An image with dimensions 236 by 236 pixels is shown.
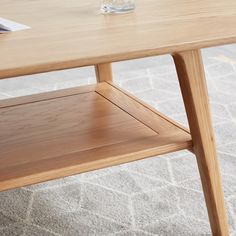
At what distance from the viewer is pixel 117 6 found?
161 cm

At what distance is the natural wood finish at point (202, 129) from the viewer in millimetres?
1318

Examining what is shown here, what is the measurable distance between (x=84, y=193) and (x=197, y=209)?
378mm

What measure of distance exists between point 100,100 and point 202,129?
47cm

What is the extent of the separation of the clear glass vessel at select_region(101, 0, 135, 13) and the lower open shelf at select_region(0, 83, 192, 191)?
1.00 ft

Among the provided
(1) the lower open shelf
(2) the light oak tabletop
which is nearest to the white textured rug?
(1) the lower open shelf

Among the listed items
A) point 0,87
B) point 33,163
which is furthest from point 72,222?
point 0,87

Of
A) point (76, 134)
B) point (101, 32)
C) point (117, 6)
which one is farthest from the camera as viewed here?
point (117, 6)

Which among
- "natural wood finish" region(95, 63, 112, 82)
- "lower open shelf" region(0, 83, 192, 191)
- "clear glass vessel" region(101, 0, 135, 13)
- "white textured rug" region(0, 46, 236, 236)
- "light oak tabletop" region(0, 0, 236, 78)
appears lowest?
"white textured rug" region(0, 46, 236, 236)

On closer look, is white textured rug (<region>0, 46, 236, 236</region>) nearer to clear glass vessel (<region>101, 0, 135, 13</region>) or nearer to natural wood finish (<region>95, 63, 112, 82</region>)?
natural wood finish (<region>95, 63, 112, 82</region>)

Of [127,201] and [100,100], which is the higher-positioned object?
[100,100]

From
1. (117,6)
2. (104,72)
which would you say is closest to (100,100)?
(104,72)

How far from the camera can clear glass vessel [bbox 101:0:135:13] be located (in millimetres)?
1598

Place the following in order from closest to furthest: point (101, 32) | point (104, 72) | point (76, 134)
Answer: point (101, 32)
point (76, 134)
point (104, 72)

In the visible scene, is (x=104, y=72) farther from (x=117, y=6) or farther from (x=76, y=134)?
(x=76, y=134)
